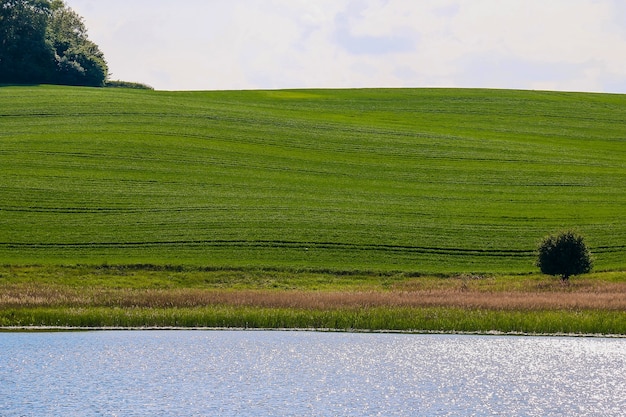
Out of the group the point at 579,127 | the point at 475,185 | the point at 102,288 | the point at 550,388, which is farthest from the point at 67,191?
the point at 579,127

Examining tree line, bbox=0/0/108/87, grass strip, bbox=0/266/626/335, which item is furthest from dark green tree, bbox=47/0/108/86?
grass strip, bbox=0/266/626/335

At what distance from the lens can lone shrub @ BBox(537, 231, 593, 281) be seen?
1807 inches

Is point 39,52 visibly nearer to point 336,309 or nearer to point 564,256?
point 564,256

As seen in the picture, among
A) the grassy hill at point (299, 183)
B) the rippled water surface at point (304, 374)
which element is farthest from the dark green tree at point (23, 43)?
the rippled water surface at point (304, 374)

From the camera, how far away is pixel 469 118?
303ft

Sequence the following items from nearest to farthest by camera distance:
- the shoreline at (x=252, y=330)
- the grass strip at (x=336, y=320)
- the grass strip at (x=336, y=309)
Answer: the shoreline at (x=252, y=330)
the grass strip at (x=336, y=320)
the grass strip at (x=336, y=309)

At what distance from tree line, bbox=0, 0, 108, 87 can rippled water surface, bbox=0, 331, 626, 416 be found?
8310cm

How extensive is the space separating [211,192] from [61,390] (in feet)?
124

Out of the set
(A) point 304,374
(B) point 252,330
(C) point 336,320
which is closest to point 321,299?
(C) point 336,320

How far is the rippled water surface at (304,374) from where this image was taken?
2194cm

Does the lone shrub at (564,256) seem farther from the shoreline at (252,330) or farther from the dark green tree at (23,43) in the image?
the dark green tree at (23,43)

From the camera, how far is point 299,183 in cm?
6444

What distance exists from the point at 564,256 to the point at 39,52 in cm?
7912

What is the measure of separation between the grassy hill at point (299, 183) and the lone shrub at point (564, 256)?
283cm
